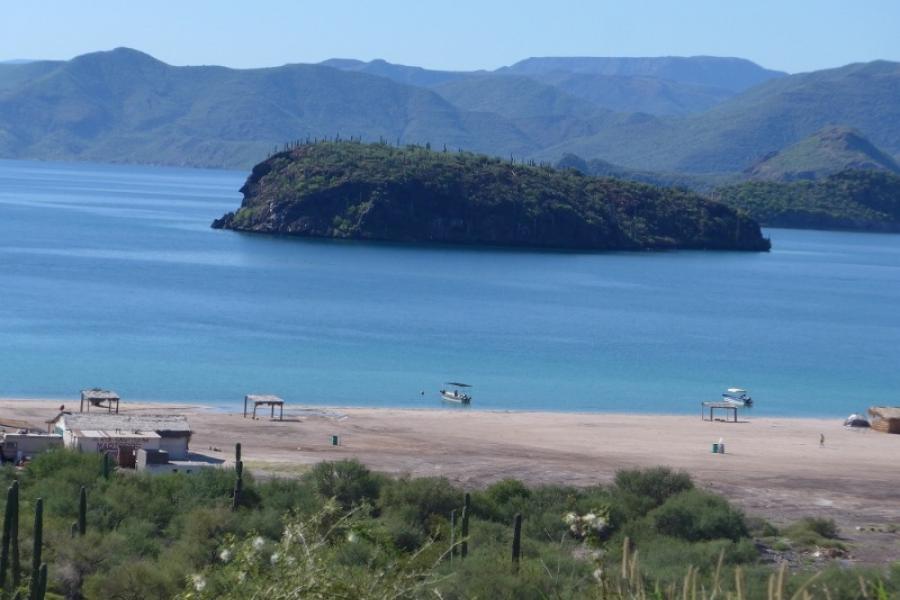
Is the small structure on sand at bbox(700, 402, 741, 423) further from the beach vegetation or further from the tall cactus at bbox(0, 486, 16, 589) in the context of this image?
the tall cactus at bbox(0, 486, 16, 589)

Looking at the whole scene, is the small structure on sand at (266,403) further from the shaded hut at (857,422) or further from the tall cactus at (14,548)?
the tall cactus at (14,548)

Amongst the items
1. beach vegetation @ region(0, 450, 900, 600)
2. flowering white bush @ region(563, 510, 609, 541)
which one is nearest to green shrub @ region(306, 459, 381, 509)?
beach vegetation @ region(0, 450, 900, 600)

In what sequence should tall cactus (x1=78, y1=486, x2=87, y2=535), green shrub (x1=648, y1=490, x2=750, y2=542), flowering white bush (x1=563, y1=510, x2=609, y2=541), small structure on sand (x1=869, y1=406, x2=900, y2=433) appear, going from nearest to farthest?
flowering white bush (x1=563, y1=510, x2=609, y2=541), tall cactus (x1=78, y1=486, x2=87, y2=535), green shrub (x1=648, y1=490, x2=750, y2=542), small structure on sand (x1=869, y1=406, x2=900, y2=433)

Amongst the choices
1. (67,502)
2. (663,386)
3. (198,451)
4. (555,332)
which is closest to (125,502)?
(67,502)

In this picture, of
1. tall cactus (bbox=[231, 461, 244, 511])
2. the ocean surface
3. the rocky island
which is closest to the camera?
tall cactus (bbox=[231, 461, 244, 511])

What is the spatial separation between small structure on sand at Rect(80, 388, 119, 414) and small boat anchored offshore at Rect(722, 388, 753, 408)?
2148 cm

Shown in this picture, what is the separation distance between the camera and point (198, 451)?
114 ft

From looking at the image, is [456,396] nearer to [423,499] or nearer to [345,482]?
[345,482]

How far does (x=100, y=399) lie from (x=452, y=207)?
302 ft

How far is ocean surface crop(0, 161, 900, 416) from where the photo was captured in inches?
2019

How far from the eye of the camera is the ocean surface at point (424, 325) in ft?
168

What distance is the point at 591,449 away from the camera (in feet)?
130

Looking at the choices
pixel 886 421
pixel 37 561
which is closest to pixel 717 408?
pixel 886 421

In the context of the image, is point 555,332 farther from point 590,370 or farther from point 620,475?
point 620,475
